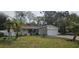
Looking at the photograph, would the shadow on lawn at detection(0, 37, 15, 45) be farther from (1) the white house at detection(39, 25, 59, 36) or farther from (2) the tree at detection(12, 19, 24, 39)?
(1) the white house at detection(39, 25, 59, 36)

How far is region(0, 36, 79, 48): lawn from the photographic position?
240 centimetres

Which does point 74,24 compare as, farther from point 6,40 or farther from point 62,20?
point 6,40

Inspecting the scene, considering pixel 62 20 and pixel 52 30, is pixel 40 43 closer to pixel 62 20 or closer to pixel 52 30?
pixel 52 30

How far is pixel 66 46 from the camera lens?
2.42 m

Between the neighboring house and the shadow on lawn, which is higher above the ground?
the neighboring house

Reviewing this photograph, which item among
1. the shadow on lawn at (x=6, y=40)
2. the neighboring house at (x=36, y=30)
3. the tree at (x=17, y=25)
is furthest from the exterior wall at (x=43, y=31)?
the shadow on lawn at (x=6, y=40)

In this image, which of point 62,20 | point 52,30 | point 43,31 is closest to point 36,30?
point 43,31

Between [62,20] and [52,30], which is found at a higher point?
[62,20]

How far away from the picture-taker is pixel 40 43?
241cm

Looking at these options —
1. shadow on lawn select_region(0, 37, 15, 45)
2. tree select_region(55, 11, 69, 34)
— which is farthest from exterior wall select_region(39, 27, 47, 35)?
shadow on lawn select_region(0, 37, 15, 45)

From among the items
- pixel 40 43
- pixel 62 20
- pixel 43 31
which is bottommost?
pixel 40 43
